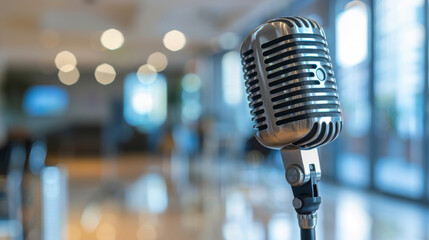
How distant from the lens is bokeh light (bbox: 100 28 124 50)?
290 inches

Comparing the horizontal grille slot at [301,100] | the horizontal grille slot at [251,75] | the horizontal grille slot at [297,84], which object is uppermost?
the horizontal grille slot at [251,75]

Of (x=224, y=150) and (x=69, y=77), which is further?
(x=69, y=77)

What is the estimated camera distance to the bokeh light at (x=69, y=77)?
1355 cm

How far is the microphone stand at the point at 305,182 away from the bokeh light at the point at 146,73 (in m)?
11.9

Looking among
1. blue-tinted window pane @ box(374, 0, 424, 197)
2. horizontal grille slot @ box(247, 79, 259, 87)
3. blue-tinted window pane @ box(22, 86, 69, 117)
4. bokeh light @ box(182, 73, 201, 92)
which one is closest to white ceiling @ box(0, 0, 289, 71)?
blue-tinted window pane @ box(374, 0, 424, 197)

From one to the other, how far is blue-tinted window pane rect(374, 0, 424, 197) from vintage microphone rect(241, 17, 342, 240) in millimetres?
4547

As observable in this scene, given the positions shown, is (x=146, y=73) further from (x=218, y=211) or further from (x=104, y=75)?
(x=218, y=211)

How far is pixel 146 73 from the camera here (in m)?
13.3

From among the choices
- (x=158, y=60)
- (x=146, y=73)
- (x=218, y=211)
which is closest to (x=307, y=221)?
(x=218, y=211)

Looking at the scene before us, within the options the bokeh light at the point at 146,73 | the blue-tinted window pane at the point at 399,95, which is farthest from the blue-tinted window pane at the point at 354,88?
the bokeh light at the point at 146,73

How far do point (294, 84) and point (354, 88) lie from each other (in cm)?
577

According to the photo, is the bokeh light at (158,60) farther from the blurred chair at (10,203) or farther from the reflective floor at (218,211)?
the blurred chair at (10,203)

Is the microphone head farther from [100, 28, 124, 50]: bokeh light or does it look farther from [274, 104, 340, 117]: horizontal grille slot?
[100, 28, 124, 50]: bokeh light

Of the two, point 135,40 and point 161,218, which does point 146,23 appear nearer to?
point 135,40
